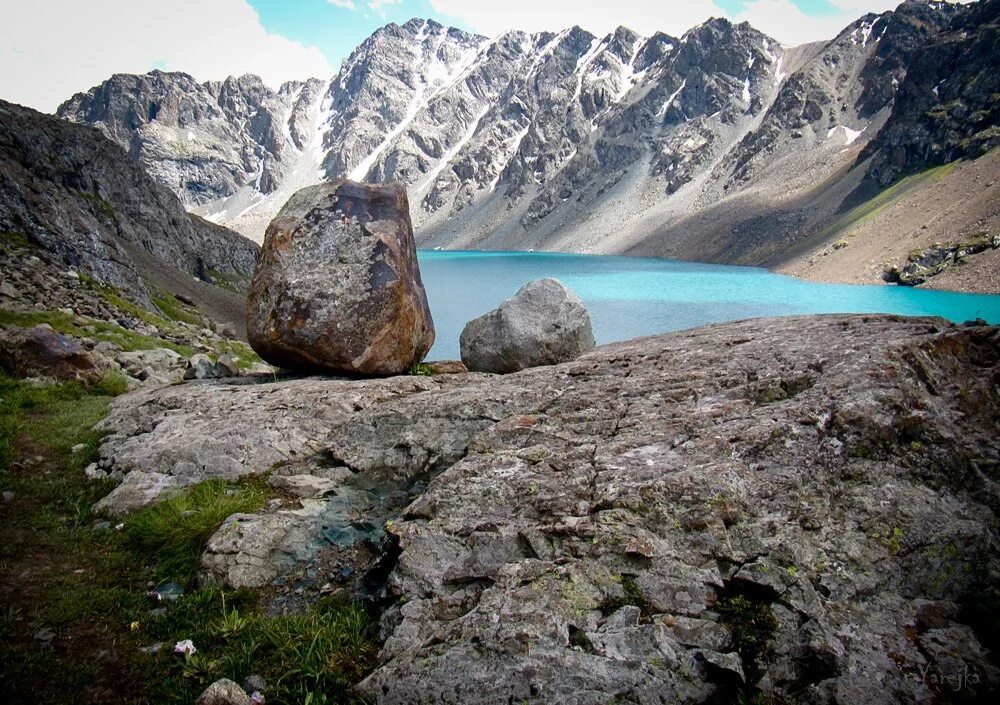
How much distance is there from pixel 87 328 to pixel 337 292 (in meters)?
17.0

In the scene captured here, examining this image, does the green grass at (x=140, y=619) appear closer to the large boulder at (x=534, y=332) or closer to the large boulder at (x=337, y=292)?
the large boulder at (x=337, y=292)

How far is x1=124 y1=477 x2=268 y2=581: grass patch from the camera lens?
6441mm

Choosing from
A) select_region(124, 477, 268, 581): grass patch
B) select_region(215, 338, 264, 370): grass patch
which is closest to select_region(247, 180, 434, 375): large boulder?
select_region(124, 477, 268, 581): grass patch

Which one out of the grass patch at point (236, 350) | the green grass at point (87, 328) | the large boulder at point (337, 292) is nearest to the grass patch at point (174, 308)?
the grass patch at point (236, 350)

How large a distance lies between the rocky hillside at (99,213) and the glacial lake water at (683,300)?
25.1m

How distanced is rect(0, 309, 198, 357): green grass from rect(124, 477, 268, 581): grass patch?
16.7 metres

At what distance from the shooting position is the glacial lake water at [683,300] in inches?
2370

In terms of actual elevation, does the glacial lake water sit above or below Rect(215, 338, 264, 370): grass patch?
below

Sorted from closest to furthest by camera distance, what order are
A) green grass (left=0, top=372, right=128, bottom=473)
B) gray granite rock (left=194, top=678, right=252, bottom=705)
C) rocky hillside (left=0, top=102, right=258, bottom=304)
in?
gray granite rock (left=194, top=678, right=252, bottom=705) → green grass (left=0, top=372, right=128, bottom=473) → rocky hillside (left=0, top=102, right=258, bottom=304)

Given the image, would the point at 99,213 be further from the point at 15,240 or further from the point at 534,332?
the point at 534,332

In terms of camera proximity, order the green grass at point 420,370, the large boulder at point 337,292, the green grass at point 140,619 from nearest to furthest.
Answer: the green grass at point 140,619
the large boulder at point 337,292
the green grass at point 420,370

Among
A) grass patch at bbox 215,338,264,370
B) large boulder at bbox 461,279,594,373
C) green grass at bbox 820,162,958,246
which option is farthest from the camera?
green grass at bbox 820,162,958,246

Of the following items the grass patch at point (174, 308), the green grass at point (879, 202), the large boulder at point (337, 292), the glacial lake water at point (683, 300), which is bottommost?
the glacial lake water at point (683, 300)

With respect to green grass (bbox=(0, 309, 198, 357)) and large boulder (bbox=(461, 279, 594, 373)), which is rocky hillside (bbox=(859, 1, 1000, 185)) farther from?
green grass (bbox=(0, 309, 198, 357))
